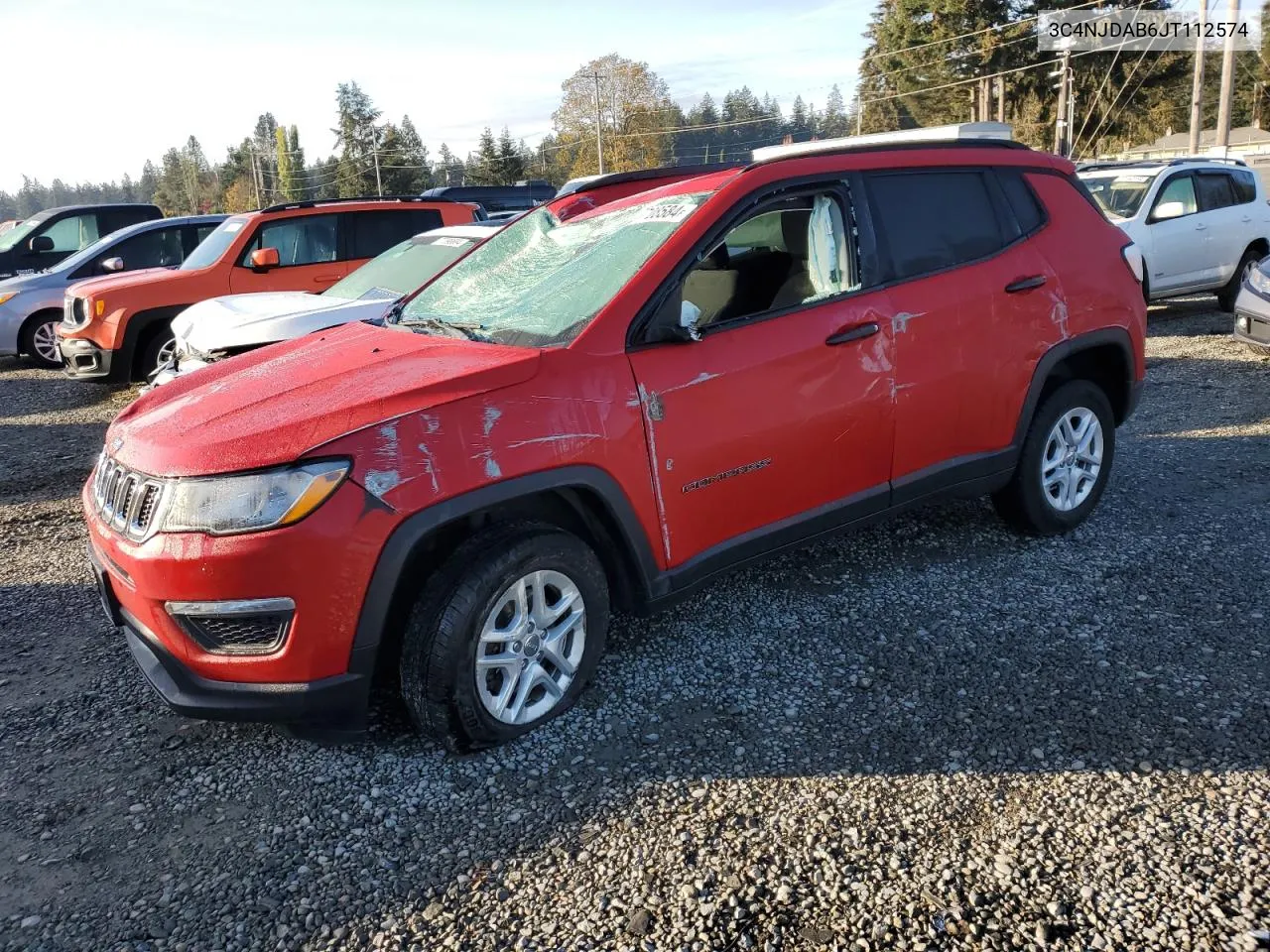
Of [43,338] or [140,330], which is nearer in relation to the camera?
[140,330]

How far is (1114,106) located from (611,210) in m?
48.5

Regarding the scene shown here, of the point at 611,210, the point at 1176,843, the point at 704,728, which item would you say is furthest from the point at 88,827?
the point at 1176,843

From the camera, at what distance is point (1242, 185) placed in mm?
11555

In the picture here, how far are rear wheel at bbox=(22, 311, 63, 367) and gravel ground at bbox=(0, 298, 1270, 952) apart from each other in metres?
8.60

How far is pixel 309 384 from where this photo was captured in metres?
3.18

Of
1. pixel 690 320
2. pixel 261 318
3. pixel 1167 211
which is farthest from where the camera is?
pixel 1167 211

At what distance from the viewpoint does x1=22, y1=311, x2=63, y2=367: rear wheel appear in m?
11.6

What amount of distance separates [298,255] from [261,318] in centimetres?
333

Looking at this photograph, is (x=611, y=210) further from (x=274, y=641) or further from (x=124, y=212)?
(x=124, y=212)

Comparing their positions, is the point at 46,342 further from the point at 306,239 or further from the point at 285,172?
the point at 285,172

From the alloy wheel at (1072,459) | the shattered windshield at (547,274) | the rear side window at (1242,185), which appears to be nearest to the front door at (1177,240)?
the rear side window at (1242,185)

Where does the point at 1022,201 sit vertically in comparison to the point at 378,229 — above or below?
below

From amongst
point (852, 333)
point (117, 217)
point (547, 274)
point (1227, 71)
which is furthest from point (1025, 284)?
point (1227, 71)

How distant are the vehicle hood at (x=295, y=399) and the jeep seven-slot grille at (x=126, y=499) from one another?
48 mm
